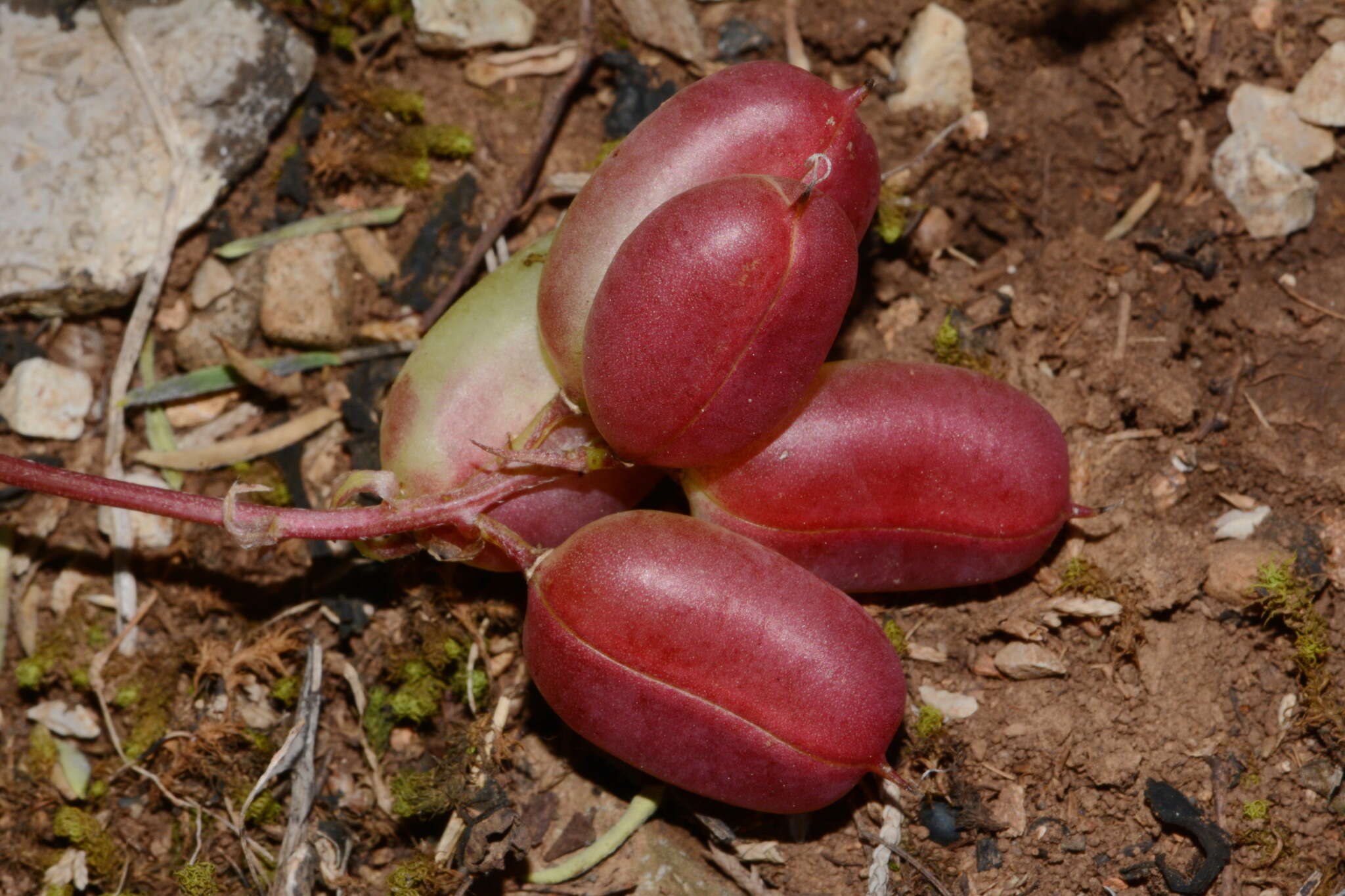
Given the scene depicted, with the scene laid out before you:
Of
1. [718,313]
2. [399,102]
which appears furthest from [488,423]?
[399,102]

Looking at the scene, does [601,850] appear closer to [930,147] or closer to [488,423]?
[488,423]

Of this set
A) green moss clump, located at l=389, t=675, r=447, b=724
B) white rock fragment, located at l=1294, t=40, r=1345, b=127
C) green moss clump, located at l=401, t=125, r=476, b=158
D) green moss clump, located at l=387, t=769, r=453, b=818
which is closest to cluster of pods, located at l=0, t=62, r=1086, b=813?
green moss clump, located at l=389, t=675, r=447, b=724

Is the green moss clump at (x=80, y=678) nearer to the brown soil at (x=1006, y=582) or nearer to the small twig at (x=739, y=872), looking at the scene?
the brown soil at (x=1006, y=582)

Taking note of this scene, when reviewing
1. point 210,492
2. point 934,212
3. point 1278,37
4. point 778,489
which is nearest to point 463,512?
point 778,489

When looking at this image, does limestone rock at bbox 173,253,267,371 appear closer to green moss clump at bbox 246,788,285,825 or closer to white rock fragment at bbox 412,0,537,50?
white rock fragment at bbox 412,0,537,50

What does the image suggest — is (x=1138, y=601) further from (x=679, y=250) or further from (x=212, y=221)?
(x=212, y=221)

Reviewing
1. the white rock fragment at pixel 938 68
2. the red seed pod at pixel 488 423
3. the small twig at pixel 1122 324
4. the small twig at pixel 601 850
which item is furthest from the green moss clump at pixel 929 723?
the white rock fragment at pixel 938 68

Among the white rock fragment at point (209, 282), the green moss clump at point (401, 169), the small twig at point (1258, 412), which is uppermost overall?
the green moss clump at point (401, 169)
